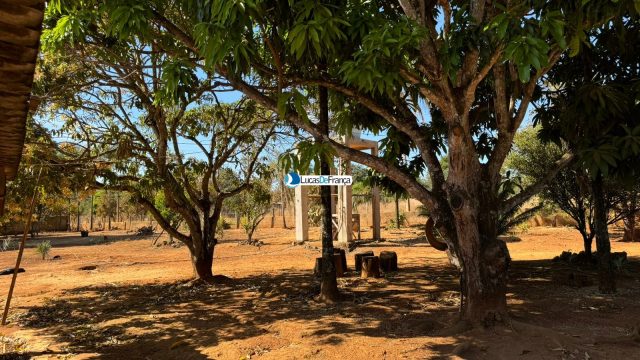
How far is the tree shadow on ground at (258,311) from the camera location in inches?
236

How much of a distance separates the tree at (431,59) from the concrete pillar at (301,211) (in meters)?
12.9

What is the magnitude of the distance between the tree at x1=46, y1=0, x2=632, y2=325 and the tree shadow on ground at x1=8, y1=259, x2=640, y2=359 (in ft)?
4.65

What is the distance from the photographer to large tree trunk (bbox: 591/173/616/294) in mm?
7273

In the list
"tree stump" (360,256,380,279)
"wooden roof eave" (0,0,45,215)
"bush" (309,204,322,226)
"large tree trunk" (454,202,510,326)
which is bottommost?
"tree stump" (360,256,380,279)

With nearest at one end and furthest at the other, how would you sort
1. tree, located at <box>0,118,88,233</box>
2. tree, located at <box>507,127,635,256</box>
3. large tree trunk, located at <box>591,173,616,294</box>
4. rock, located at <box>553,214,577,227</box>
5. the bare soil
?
the bare soil → large tree trunk, located at <box>591,173,616,294</box> → tree, located at <box>0,118,88,233</box> → tree, located at <box>507,127,635,256</box> → rock, located at <box>553,214,577,227</box>

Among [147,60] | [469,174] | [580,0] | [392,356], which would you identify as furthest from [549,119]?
[147,60]

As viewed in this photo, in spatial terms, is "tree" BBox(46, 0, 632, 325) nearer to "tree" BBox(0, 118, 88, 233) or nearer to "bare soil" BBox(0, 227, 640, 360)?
"bare soil" BBox(0, 227, 640, 360)

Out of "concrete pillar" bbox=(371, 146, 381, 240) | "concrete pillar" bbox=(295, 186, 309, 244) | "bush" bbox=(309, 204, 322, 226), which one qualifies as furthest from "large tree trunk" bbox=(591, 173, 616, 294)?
"bush" bbox=(309, 204, 322, 226)

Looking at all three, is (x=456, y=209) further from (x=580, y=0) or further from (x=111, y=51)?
(x=111, y=51)

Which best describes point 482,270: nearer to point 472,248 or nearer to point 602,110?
point 472,248

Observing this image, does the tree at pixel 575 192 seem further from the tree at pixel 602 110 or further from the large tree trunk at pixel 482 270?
the large tree trunk at pixel 482 270

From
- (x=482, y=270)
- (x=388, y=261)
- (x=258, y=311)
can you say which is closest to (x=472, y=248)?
(x=482, y=270)

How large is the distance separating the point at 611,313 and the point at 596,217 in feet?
5.58

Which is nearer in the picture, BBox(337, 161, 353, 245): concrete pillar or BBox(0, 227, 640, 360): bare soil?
BBox(0, 227, 640, 360): bare soil
